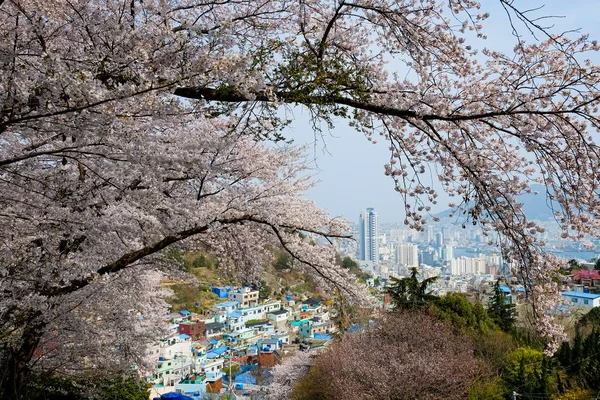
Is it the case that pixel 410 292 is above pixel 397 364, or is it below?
above

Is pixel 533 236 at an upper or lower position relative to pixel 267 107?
lower

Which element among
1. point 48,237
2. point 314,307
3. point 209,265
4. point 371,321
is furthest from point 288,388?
point 314,307

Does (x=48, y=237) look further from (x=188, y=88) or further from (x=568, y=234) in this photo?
(x=568, y=234)

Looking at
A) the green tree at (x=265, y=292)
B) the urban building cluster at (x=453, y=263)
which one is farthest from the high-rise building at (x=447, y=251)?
the green tree at (x=265, y=292)

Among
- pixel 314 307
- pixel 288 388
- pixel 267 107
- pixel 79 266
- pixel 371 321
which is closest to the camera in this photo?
pixel 267 107

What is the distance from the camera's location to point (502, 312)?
15883 millimetres

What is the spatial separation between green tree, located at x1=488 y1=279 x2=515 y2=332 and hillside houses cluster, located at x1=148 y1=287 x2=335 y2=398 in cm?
574

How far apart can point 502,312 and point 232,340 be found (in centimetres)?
1895

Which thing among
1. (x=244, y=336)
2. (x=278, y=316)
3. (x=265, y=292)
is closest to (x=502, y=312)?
Answer: (x=244, y=336)

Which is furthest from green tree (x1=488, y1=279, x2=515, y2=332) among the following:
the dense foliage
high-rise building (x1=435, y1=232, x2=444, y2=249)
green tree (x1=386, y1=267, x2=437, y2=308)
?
high-rise building (x1=435, y1=232, x2=444, y2=249)

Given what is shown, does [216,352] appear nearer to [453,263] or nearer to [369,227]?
[369,227]

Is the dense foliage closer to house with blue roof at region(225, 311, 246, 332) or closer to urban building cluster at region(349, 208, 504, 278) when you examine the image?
house with blue roof at region(225, 311, 246, 332)

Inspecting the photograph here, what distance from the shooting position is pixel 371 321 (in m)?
13.1

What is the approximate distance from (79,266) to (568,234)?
2.80 metres
